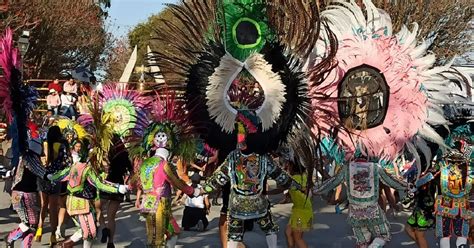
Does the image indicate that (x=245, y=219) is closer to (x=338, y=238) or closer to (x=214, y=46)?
(x=214, y=46)

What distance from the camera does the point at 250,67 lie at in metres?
7.63

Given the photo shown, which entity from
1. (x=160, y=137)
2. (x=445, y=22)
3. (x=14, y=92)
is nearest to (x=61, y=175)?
(x=14, y=92)

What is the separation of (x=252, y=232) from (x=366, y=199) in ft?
10.9

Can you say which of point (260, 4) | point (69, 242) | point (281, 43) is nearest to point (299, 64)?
point (281, 43)

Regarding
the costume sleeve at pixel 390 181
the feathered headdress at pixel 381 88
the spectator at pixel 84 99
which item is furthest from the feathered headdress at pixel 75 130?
the costume sleeve at pixel 390 181

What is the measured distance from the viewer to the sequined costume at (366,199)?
25.7 feet

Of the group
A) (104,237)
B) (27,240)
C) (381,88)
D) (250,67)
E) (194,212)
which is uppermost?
(250,67)

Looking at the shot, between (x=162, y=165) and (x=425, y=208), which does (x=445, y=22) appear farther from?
(x=162, y=165)

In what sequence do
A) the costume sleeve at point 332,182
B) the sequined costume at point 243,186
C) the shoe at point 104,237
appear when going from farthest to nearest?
the shoe at point 104,237 < the costume sleeve at point 332,182 < the sequined costume at point 243,186

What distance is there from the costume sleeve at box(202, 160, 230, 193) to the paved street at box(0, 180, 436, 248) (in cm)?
241

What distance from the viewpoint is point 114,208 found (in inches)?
371

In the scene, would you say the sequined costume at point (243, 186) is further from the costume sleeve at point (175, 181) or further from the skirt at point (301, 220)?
the skirt at point (301, 220)

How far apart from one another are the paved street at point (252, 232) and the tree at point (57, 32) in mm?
13339

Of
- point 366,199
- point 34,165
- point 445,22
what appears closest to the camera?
point 366,199
